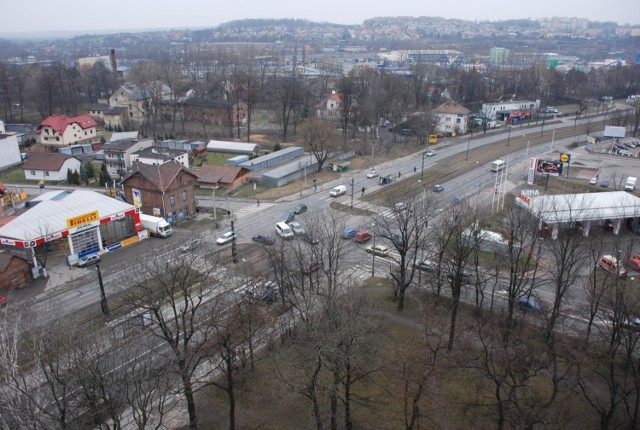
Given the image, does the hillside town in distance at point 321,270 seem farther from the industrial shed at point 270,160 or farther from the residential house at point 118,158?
the industrial shed at point 270,160

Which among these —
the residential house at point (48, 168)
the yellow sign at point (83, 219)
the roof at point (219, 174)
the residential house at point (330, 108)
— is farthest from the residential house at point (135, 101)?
the yellow sign at point (83, 219)

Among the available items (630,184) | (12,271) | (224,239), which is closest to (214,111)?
(224,239)

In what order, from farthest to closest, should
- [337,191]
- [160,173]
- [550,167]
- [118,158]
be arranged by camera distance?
[118,158], [550,167], [337,191], [160,173]

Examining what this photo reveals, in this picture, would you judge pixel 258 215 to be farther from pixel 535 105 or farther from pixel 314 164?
pixel 535 105

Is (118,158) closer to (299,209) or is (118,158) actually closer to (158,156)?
(158,156)

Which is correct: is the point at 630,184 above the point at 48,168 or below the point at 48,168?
above

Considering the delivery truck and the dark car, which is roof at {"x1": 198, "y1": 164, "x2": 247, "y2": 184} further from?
the delivery truck

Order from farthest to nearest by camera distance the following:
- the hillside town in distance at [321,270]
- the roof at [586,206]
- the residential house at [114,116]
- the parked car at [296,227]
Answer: the residential house at [114,116] → the parked car at [296,227] → the roof at [586,206] → the hillside town in distance at [321,270]
